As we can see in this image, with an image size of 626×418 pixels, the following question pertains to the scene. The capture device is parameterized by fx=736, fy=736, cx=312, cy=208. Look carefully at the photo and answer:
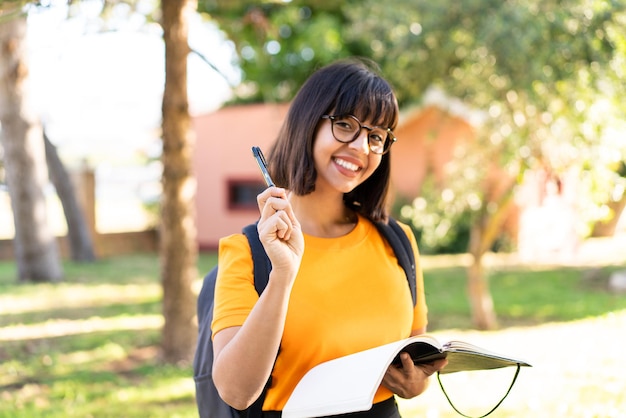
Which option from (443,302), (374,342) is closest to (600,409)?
(374,342)

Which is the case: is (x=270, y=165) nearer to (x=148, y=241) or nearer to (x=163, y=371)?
(x=163, y=371)

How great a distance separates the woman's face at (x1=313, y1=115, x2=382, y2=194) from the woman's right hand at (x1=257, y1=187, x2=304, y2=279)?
369 millimetres

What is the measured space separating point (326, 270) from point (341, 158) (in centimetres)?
32

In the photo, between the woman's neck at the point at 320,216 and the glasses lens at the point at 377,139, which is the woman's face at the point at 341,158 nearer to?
the glasses lens at the point at 377,139

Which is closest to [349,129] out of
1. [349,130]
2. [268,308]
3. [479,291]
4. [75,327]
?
[349,130]

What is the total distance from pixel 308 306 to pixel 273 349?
0.81 feet

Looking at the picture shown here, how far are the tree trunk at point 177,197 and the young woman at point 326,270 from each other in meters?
4.16

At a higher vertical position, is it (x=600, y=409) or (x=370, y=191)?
(x=370, y=191)

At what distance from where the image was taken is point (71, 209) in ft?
48.1

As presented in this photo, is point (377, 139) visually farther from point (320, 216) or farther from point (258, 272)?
point (258, 272)

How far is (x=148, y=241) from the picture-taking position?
737 inches

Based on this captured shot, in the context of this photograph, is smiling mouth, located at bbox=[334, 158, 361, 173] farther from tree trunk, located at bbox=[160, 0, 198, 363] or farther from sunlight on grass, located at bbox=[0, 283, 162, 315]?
sunlight on grass, located at bbox=[0, 283, 162, 315]

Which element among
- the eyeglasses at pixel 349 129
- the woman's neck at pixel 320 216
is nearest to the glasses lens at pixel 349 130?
the eyeglasses at pixel 349 129

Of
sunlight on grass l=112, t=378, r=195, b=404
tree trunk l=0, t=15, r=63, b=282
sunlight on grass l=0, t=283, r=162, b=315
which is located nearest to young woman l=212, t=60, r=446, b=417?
sunlight on grass l=112, t=378, r=195, b=404
